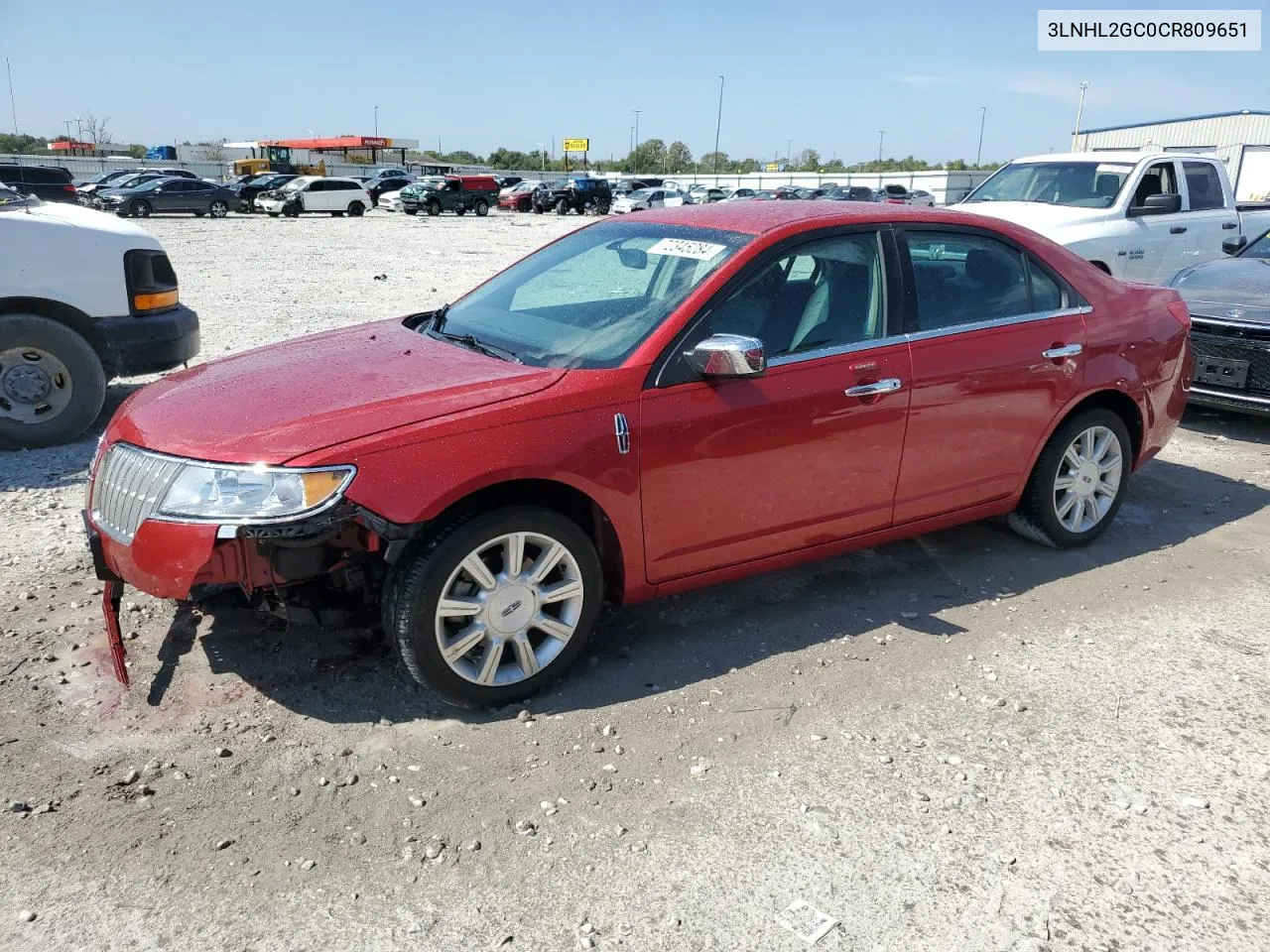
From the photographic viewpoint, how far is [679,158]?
124125 mm

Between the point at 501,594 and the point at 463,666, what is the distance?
0.90ft

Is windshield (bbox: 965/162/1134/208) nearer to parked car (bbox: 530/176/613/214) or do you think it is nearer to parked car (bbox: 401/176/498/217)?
parked car (bbox: 401/176/498/217)

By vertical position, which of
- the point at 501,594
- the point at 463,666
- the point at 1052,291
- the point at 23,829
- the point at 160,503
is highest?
the point at 1052,291

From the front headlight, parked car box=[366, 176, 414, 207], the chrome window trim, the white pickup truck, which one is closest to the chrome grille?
the front headlight

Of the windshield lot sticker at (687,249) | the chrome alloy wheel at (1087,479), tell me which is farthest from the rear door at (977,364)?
the windshield lot sticker at (687,249)

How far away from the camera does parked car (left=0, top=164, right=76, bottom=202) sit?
2234 centimetres

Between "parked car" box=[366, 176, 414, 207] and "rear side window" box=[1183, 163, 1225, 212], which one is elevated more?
A: "rear side window" box=[1183, 163, 1225, 212]

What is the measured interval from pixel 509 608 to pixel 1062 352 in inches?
111

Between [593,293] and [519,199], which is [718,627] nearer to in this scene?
[593,293]

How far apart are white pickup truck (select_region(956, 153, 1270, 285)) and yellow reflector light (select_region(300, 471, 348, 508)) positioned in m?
7.91

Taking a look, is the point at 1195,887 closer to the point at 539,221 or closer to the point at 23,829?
the point at 23,829

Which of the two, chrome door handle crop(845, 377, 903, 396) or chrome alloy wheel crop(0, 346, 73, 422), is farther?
chrome alloy wheel crop(0, 346, 73, 422)

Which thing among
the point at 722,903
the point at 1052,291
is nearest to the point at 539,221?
the point at 1052,291

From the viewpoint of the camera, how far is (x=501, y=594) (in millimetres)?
3369
